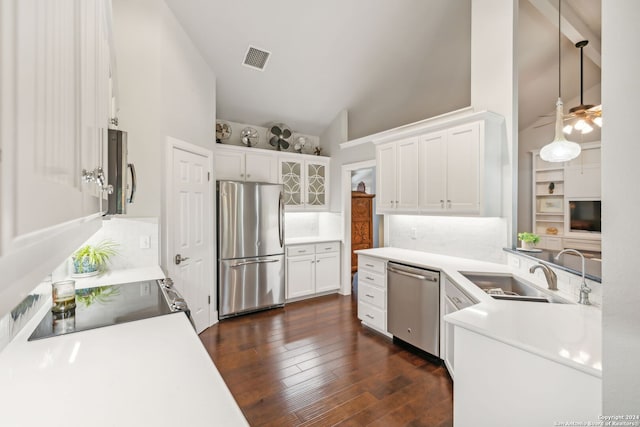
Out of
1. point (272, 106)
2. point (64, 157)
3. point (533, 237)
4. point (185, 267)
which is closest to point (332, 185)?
point (272, 106)

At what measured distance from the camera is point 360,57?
12.8 feet

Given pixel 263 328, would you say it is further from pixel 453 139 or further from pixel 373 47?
pixel 373 47

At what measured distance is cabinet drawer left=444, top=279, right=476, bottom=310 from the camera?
2.08m

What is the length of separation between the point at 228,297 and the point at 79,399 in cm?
295

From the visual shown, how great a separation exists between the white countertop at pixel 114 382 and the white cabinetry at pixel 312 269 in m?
3.07

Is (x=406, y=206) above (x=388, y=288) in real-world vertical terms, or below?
above

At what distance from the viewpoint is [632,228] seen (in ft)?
2.05

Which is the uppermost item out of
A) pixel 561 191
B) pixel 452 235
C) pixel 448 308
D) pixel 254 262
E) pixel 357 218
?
pixel 561 191

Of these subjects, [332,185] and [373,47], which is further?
[332,185]

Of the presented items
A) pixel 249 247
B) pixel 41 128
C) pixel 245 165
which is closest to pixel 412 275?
pixel 249 247

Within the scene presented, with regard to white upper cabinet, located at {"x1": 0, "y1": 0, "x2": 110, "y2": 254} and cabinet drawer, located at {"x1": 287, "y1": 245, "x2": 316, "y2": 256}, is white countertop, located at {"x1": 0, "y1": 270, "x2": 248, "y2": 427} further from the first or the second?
cabinet drawer, located at {"x1": 287, "y1": 245, "x2": 316, "y2": 256}

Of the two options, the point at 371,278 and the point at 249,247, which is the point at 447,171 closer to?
the point at 371,278

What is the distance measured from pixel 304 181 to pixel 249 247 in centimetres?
150

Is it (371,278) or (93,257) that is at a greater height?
(93,257)
